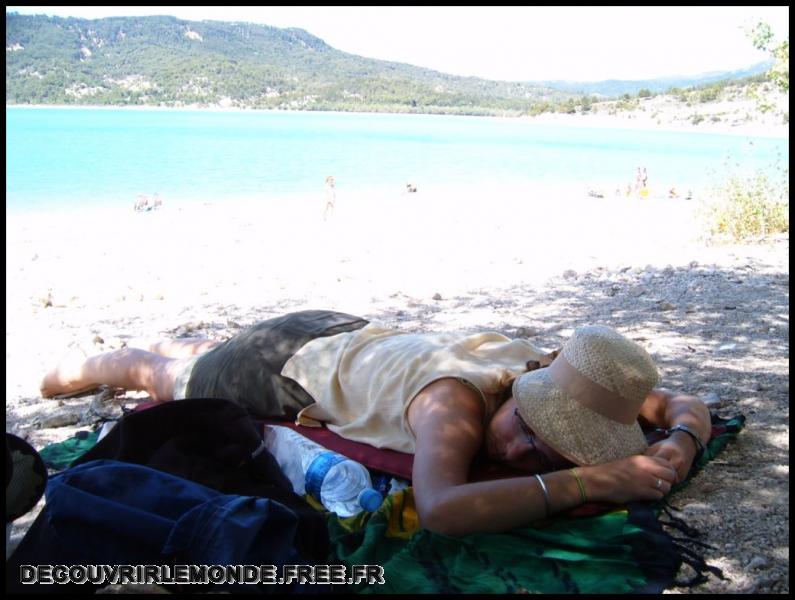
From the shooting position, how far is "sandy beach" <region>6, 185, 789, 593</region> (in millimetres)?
3117

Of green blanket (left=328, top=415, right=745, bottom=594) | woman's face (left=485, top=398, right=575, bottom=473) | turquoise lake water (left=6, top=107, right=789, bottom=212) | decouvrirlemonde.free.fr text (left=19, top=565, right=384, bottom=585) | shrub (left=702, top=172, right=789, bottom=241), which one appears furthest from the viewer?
turquoise lake water (left=6, top=107, right=789, bottom=212)

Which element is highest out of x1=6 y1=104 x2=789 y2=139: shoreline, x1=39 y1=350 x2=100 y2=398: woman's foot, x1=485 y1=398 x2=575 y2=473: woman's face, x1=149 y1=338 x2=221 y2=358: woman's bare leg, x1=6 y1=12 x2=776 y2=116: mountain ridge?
x1=6 y1=12 x2=776 y2=116: mountain ridge

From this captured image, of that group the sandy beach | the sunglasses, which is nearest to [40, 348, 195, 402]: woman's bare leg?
the sandy beach

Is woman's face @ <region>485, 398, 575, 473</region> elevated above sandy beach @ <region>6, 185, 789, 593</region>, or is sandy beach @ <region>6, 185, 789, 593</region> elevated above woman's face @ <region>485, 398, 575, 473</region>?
woman's face @ <region>485, 398, 575, 473</region>

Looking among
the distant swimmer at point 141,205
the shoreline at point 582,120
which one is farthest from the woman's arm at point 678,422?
the shoreline at point 582,120

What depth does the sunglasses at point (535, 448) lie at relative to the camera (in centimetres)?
268

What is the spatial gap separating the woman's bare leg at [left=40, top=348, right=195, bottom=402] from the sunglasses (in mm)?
1978

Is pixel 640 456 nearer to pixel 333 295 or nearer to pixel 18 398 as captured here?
pixel 18 398

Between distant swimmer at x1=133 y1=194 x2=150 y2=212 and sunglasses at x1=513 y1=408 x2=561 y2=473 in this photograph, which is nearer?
sunglasses at x1=513 y1=408 x2=561 y2=473

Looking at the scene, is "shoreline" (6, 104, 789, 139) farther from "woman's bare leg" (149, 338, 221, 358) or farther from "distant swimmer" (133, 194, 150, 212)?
"woman's bare leg" (149, 338, 221, 358)

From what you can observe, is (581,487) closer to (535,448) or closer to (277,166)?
(535,448)

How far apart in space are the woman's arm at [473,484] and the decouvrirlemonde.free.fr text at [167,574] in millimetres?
467

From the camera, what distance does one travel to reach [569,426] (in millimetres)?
2605

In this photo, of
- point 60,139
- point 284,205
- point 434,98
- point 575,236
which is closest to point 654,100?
point 434,98
